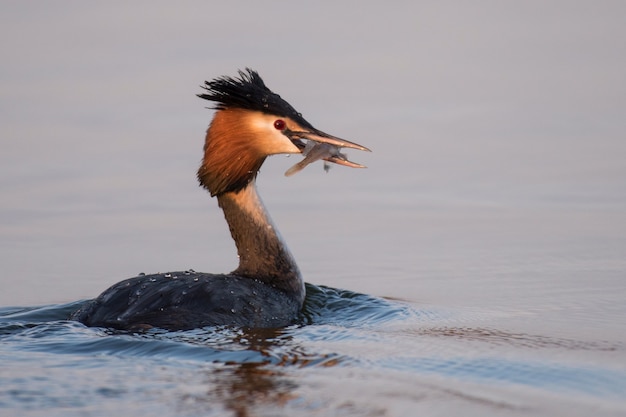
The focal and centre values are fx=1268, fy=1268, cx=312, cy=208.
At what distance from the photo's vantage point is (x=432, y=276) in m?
10.4

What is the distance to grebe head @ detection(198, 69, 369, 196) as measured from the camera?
9.70 m

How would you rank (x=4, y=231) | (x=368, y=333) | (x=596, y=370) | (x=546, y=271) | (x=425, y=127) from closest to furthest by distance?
1. (x=596, y=370)
2. (x=368, y=333)
3. (x=546, y=271)
4. (x=4, y=231)
5. (x=425, y=127)

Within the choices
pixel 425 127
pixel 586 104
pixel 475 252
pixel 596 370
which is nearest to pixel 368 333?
pixel 596 370

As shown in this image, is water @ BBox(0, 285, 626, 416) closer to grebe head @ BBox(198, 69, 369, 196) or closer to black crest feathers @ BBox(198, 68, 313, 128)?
grebe head @ BBox(198, 69, 369, 196)

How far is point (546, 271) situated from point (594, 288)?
25.1 inches

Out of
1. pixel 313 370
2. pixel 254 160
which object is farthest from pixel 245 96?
pixel 313 370

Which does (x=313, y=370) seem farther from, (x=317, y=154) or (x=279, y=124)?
(x=279, y=124)

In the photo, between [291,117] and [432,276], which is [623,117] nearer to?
[432,276]

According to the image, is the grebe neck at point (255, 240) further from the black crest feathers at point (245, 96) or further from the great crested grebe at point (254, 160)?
the black crest feathers at point (245, 96)

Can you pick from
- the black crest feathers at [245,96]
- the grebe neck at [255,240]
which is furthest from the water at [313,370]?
the black crest feathers at [245,96]

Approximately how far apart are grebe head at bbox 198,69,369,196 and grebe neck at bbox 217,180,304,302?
4.5 inches

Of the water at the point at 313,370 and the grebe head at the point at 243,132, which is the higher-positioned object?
the grebe head at the point at 243,132

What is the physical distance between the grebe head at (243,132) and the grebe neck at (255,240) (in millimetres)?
115

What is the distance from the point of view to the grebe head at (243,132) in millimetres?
9703
